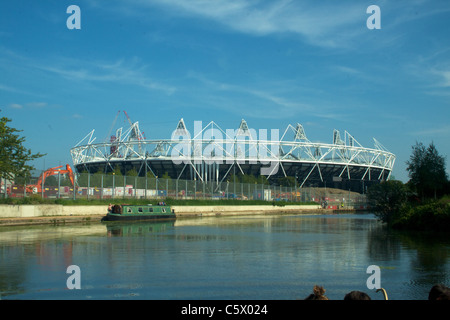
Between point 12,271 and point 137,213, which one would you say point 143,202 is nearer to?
point 137,213

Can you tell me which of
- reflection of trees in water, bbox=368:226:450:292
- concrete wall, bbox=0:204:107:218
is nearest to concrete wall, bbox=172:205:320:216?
concrete wall, bbox=0:204:107:218

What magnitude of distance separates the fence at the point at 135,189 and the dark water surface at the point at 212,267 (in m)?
13.8

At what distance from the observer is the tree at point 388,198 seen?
112 ft

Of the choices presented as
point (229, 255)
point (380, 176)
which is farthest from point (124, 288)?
point (380, 176)

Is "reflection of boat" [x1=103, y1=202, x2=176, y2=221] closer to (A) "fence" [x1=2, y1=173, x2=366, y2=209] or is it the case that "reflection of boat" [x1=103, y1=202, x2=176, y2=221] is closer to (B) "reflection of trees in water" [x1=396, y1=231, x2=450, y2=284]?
(A) "fence" [x1=2, y1=173, x2=366, y2=209]

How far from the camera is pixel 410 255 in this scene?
15891 millimetres

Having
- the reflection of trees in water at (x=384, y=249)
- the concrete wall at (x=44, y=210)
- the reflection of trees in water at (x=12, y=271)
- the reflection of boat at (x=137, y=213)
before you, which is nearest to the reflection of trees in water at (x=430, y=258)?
the reflection of trees in water at (x=384, y=249)

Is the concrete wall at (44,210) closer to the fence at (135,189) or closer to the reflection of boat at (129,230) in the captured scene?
the fence at (135,189)

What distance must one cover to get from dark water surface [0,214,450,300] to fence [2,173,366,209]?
13757 millimetres

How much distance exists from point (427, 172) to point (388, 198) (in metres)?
3.40

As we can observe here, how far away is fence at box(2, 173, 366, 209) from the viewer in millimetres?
34044

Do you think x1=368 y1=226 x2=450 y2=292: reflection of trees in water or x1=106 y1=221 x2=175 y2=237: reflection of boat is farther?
x1=106 y1=221 x2=175 y2=237: reflection of boat

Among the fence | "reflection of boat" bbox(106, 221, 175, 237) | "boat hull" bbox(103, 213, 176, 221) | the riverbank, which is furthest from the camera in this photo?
"boat hull" bbox(103, 213, 176, 221)
